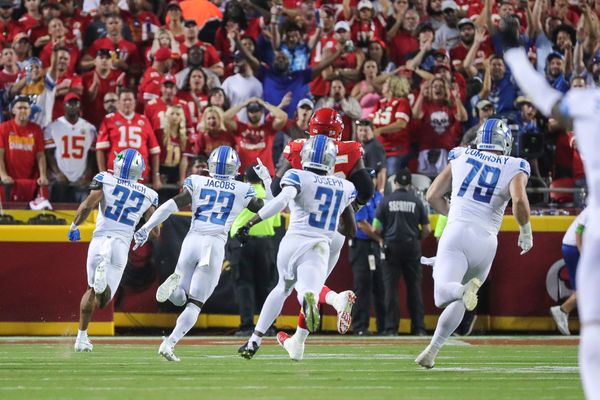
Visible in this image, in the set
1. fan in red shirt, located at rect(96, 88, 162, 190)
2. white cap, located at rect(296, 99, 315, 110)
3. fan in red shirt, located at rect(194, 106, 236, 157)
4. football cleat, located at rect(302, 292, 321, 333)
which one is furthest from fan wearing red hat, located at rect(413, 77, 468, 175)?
football cleat, located at rect(302, 292, 321, 333)

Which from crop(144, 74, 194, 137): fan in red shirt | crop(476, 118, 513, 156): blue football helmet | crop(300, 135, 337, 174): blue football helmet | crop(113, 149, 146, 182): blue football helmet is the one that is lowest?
crop(113, 149, 146, 182): blue football helmet

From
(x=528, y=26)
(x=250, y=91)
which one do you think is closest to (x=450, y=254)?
(x=250, y=91)

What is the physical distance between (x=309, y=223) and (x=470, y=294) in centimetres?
163

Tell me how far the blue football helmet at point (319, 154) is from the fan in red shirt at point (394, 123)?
5346 millimetres

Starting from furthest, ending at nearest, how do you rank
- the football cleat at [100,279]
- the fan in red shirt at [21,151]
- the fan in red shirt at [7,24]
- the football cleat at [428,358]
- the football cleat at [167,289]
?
the fan in red shirt at [7,24]
the fan in red shirt at [21,151]
the football cleat at [100,279]
the football cleat at [167,289]
the football cleat at [428,358]

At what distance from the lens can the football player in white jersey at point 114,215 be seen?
11.7 meters

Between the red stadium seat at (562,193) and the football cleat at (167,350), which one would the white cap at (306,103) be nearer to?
the red stadium seat at (562,193)

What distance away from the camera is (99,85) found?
15367 millimetres

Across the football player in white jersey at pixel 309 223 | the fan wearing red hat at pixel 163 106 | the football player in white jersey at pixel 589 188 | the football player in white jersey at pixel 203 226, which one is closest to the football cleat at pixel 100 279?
the football player in white jersey at pixel 203 226

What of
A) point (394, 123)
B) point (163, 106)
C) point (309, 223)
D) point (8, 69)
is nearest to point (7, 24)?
point (8, 69)

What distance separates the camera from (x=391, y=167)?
1541 cm

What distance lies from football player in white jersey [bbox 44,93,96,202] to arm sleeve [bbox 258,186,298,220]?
5.58 meters

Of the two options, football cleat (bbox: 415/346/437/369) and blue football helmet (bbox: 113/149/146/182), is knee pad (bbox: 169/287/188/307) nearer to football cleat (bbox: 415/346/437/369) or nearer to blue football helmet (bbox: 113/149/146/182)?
blue football helmet (bbox: 113/149/146/182)

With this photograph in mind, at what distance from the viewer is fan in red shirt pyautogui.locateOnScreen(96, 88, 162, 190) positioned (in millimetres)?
14320
